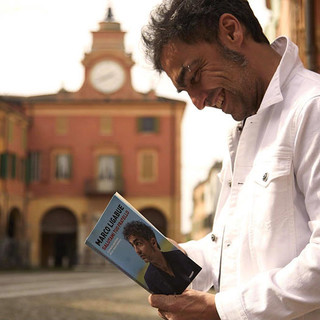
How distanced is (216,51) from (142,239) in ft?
1.80

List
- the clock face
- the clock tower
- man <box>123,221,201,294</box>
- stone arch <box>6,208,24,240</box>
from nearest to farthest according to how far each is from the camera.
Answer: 1. man <box>123,221,201,294</box>
2. stone arch <box>6,208,24,240</box>
3. the clock tower
4. the clock face

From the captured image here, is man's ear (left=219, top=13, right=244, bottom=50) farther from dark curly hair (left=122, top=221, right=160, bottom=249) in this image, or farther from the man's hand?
the man's hand

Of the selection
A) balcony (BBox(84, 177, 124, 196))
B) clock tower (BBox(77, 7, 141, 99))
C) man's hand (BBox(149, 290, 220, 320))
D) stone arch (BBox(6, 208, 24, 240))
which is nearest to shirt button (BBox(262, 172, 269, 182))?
man's hand (BBox(149, 290, 220, 320))

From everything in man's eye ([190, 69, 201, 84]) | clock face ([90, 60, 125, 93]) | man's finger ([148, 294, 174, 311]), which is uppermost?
man's eye ([190, 69, 201, 84])

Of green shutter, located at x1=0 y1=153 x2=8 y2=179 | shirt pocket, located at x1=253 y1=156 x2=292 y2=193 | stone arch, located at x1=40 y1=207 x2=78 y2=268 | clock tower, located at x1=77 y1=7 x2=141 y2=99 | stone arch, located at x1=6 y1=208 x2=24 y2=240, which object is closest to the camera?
shirt pocket, located at x1=253 y1=156 x2=292 y2=193

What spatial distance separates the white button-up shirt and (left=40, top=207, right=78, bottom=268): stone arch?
3581cm

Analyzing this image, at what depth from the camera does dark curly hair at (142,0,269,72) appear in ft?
6.32

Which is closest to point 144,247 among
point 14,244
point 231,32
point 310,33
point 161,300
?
point 161,300

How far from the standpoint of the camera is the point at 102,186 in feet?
124

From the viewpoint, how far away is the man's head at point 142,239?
205cm

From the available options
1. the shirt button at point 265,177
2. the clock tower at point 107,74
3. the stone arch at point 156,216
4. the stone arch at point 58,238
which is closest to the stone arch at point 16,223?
the stone arch at point 58,238

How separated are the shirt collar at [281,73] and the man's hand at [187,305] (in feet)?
1.67

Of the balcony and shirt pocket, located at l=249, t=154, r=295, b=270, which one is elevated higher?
shirt pocket, located at l=249, t=154, r=295, b=270

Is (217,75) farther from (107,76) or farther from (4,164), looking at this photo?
(107,76)
